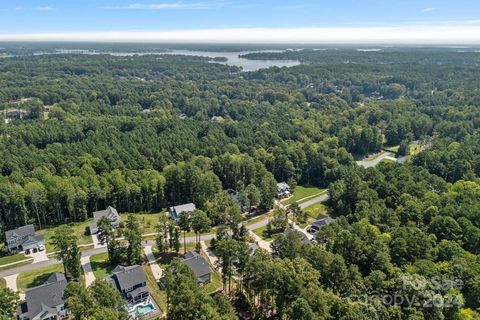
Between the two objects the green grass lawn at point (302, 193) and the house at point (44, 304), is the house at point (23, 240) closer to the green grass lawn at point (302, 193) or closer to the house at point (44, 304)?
the house at point (44, 304)

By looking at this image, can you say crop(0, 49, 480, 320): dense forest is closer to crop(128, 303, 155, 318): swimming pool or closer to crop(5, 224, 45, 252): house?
crop(5, 224, 45, 252): house

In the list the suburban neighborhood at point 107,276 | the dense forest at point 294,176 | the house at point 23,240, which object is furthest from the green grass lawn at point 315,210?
the house at point 23,240

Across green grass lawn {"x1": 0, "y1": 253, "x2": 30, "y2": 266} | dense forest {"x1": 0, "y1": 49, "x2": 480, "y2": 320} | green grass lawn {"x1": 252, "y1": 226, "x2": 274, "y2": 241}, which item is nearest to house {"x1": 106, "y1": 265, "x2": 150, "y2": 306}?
dense forest {"x1": 0, "y1": 49, "x2": 480, "y2": 320}

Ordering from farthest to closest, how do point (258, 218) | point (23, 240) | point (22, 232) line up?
1. point (258, 218)
2. point (22, 232)
3. point (23, 240)

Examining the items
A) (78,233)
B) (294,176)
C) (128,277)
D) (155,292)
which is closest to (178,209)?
(78,233)

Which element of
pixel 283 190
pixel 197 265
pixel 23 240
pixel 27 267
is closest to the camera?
pixel 197 265

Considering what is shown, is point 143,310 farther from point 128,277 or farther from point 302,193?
point 302,193
